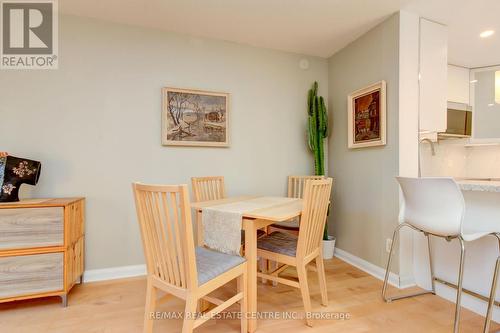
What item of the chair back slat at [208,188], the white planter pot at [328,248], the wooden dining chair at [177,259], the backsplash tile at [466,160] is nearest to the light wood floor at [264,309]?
the wooden dining chair at [177,259]

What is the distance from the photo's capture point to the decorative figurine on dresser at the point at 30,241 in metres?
1.83

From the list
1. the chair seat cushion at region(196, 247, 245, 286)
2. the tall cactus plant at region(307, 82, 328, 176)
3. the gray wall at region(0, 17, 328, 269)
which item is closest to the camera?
the chair seat cushion at region(196, 247, 245, 286)

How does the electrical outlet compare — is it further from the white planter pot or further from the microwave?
the microwave

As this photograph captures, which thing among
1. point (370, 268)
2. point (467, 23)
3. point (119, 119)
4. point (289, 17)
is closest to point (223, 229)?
point (119, 119)

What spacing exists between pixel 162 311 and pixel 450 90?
386cm

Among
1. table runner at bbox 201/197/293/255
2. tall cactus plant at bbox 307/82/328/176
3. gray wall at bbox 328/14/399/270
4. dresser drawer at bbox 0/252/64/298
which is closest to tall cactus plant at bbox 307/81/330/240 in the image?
tall cactus plant at bbox 307/82/328/176

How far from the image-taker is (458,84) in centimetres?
330

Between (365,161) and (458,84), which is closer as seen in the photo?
(365,161)

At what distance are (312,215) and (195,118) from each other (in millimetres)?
1590

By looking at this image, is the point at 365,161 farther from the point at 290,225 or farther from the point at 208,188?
the point at 208,188

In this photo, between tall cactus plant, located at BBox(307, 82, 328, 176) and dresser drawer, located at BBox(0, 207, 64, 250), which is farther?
tall cactus plant, located at BBox(307, 82, 328, 176)

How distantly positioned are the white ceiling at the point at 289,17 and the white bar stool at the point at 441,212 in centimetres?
153

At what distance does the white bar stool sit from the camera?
1.48 meters

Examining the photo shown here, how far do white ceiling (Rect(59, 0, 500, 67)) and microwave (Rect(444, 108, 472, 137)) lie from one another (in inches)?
27.7
